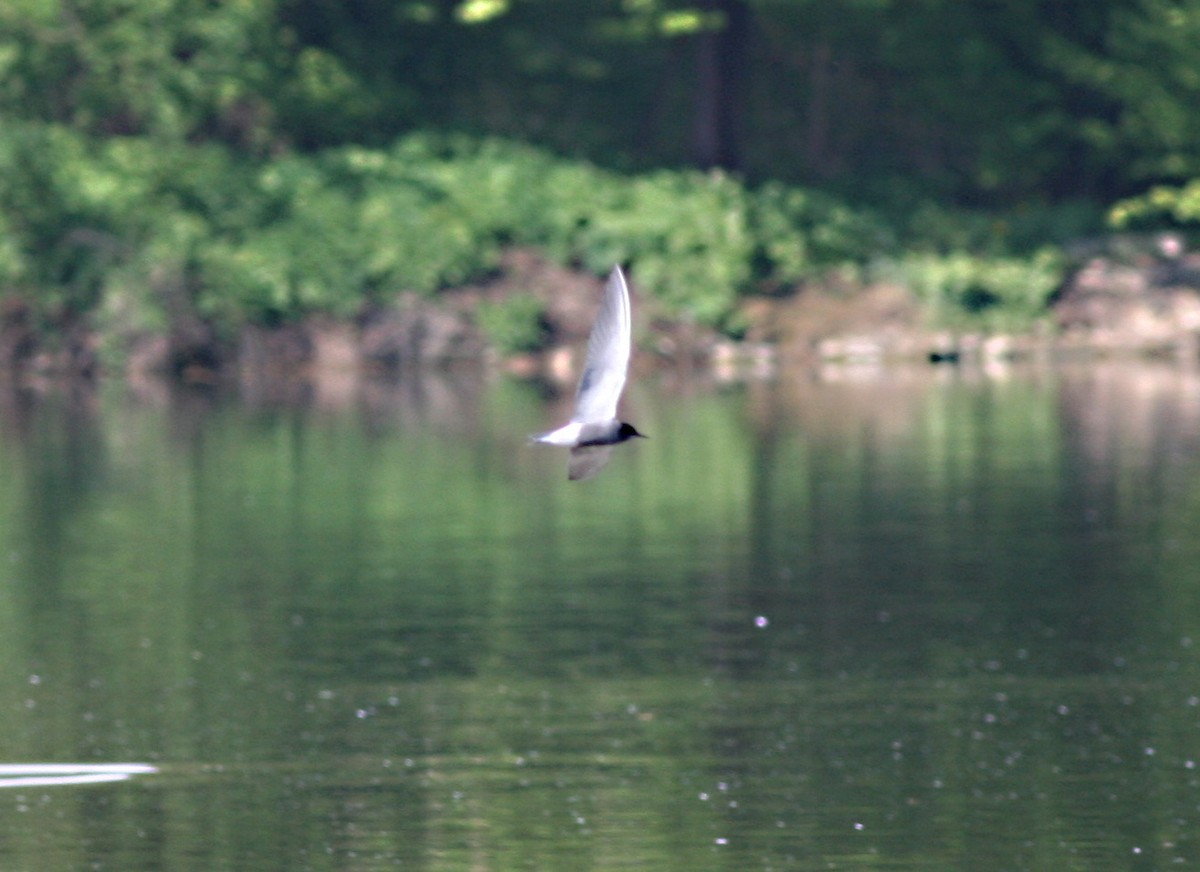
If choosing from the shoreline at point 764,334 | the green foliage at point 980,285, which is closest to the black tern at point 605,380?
the shoreline at point 764,334

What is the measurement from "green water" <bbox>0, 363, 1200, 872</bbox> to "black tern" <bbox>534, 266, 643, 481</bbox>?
321cm

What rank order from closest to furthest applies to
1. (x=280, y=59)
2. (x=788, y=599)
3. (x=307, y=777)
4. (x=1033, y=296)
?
(x=307, y=777) < (x=788, y=599) < (x=1033, y=296) < (x=280, y=59)

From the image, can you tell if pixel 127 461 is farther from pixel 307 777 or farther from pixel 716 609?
pixel 307 777

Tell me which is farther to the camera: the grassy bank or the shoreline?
the shoreline

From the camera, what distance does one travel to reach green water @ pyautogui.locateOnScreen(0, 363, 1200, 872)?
13766 millimetres

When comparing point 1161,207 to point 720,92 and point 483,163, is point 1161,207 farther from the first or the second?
point 483,163

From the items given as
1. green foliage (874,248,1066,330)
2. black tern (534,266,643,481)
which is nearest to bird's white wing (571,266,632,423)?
black tern (534,266,643,481)

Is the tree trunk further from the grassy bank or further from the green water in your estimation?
the green water

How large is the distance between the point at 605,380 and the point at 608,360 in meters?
0.08

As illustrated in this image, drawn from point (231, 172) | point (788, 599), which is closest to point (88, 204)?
point (231, 172)

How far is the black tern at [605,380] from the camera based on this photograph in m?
10.4

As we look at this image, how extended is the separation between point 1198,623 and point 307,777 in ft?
25.4

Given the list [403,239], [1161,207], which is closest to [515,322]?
[403,239]

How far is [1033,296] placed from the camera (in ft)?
158
